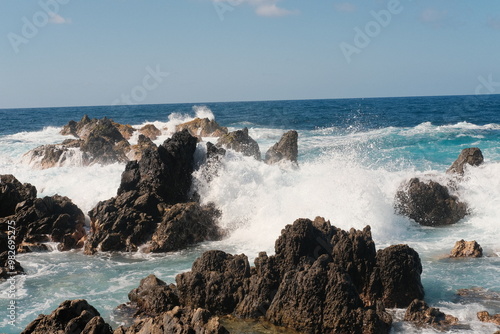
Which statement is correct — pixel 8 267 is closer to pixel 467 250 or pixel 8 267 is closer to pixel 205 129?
pixel 467 250

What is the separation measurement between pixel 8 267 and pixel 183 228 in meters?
5.27

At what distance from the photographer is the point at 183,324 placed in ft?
26.6

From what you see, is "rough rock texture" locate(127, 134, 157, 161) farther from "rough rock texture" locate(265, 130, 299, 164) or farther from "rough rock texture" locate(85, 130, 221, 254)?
"rough rock texture" locate(85, 130, 221, 254)

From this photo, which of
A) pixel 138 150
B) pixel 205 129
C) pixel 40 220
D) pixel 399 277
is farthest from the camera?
pixel 205 129

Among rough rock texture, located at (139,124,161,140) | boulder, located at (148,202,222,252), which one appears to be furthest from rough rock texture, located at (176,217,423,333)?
rough rock texture, located at (139,124,161,140)

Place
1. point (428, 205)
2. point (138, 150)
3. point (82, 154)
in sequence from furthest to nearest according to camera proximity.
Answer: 1. point (138, 150)
2. point (82, 154)
3. point (428, 205)

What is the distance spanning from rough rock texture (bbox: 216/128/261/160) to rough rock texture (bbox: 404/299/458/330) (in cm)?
1892

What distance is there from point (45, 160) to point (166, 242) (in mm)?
17179

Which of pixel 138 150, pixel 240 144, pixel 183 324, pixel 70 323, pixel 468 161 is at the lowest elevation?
pixel 70 323

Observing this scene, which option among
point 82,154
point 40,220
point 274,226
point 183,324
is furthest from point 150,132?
point 183,324

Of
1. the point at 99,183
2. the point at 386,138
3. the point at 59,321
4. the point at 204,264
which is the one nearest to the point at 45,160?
the point at 99,183

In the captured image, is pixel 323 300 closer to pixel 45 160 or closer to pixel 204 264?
pixel 204 264

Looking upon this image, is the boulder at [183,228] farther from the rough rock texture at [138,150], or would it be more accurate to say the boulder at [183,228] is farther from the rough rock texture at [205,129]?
the rough rock texture at [205,129]

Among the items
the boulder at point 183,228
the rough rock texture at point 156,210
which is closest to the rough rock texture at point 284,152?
the rough rock texture at point 156,210
